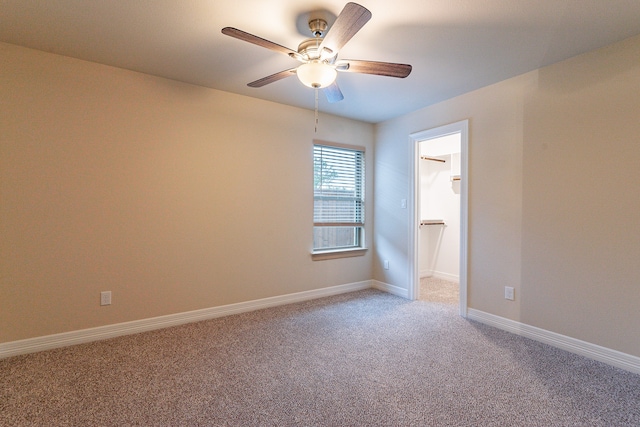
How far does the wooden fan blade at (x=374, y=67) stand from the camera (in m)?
Answer: 1.95

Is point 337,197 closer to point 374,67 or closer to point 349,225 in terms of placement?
point 349,225

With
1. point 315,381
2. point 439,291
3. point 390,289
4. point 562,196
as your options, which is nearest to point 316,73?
point 315,381

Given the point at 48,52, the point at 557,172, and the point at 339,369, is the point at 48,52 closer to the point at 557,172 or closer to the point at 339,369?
the point at 339,369

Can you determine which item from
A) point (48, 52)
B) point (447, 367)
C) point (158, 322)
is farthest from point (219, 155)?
point (447, 367)

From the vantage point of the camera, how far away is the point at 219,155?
10.6ft

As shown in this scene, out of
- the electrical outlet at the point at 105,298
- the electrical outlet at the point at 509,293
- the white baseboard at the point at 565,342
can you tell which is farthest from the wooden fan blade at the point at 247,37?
the white baseboard at the point at 565,342

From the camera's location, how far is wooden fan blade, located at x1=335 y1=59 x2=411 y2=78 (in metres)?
1.95

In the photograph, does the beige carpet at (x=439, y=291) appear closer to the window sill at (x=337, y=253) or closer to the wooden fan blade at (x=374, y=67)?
the window sill at (x=337, y=253)

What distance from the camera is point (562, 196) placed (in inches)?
98.6

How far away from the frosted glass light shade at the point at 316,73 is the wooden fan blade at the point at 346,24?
0.11 m

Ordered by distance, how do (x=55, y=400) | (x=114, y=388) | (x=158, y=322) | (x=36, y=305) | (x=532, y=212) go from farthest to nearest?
1. (x=158, y=322)
2. (x=532, y=212)
3. (x=36, y=305)
4. (x=114, y=388)
5. (x=55, y=400)

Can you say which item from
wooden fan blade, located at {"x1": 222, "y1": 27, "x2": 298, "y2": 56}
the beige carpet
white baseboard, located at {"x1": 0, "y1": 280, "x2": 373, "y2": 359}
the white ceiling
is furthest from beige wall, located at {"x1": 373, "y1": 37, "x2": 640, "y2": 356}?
wooden fan blade, located at {"x1": 222, "y1": 27, "x2": 298, "y2": 56}

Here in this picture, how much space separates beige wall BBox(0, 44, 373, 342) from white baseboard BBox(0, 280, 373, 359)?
6 centimetres

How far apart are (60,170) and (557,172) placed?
13.6 feet
